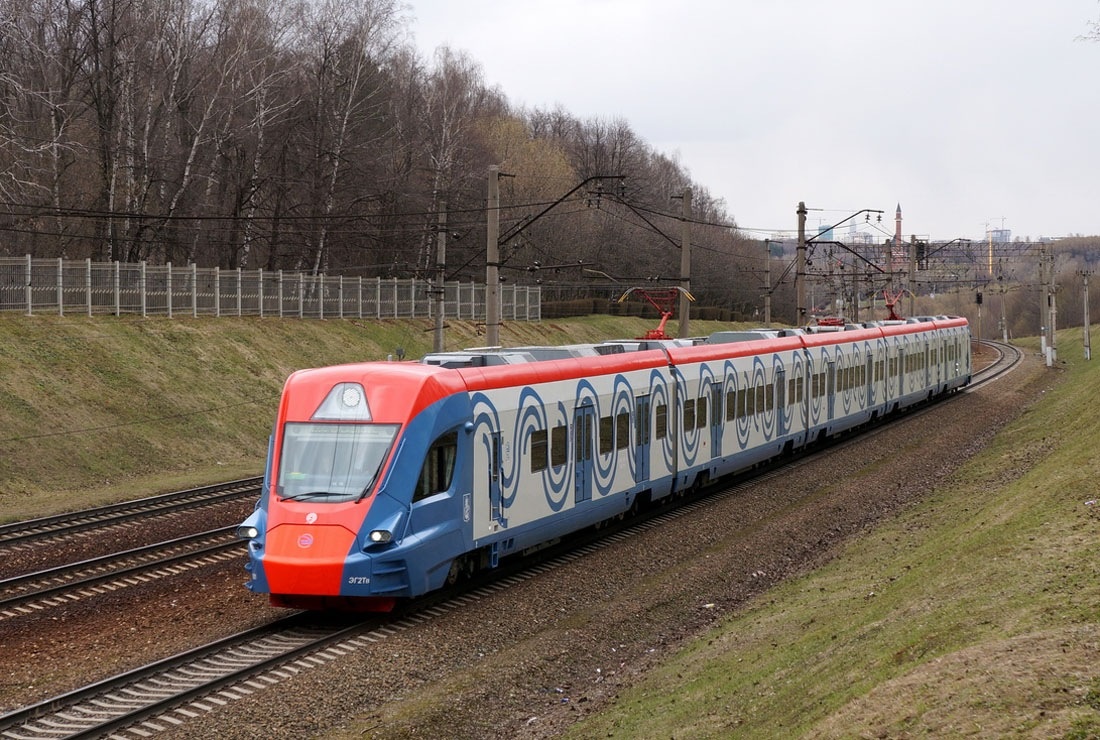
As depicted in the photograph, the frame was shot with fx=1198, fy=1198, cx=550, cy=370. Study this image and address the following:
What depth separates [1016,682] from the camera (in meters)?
8.47

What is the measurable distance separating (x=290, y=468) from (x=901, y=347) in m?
30.1

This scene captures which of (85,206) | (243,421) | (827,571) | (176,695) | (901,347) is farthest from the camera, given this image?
(85,206)

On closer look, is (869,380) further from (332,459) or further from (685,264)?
(332,459)

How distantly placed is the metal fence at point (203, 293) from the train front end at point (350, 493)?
2019 centimetres

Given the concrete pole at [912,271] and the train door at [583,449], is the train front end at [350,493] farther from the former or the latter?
the concrete pole at [912,271]

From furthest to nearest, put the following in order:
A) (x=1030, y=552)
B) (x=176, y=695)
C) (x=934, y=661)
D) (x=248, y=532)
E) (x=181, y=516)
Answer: (x=181, y=516), (x=248, y=532), (x=1030, y=552), (x=176, y=695), (x=934, y=661)

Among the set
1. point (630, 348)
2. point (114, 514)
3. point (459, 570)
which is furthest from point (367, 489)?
point (114, 514)

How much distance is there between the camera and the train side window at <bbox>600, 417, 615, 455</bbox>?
1961 cm

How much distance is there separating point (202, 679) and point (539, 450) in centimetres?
670

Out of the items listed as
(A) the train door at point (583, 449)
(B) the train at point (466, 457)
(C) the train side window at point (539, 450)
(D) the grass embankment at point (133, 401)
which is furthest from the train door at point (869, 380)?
(C) the train side window at point (539, 450)

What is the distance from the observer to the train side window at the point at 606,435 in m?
19.6

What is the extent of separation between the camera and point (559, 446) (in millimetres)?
18125

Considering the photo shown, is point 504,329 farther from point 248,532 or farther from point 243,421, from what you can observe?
point 248,532

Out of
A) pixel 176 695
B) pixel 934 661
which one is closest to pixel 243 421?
pixel 176 695
